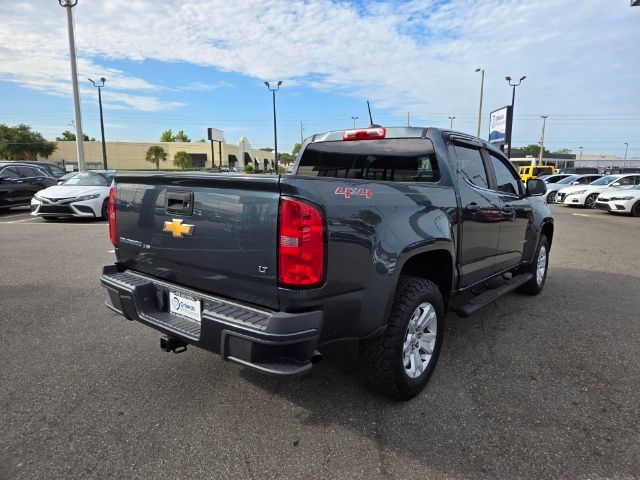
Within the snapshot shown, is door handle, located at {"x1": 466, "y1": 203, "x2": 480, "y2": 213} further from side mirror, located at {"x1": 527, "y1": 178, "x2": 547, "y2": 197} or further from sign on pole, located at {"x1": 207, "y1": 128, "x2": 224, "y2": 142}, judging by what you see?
sign on pole, located at {"x1": 207, "y1": 128, "x2": 224, "y2": 142}

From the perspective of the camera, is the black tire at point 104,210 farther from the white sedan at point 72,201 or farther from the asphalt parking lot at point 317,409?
the asphalt parking lot at point 317,409

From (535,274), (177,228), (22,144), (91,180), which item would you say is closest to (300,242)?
(177,228)

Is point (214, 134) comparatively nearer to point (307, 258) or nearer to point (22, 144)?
point (22, 144)

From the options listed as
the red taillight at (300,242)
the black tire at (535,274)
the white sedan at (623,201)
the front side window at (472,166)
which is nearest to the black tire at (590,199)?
the white sedan at (623,201)

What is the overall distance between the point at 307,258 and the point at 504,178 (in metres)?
3.28

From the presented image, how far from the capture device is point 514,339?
161 inches

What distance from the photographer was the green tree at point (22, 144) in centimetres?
5862

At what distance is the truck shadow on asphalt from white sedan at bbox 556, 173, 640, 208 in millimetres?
16854

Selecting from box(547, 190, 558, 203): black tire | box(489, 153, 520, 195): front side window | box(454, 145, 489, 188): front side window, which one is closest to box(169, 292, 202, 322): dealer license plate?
box(454, 145, 489, 188): front side window

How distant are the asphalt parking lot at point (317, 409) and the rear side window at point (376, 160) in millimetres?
1571

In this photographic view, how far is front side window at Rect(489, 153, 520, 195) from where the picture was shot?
14.8 feet

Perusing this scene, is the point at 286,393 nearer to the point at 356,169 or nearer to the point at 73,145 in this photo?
the point at 356,169

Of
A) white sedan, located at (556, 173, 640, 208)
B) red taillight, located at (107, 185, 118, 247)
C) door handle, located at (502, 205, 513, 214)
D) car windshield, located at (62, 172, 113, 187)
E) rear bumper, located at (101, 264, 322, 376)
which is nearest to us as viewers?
rear bumper, located at (101, 264, 322, 376)

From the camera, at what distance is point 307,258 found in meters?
2.23
